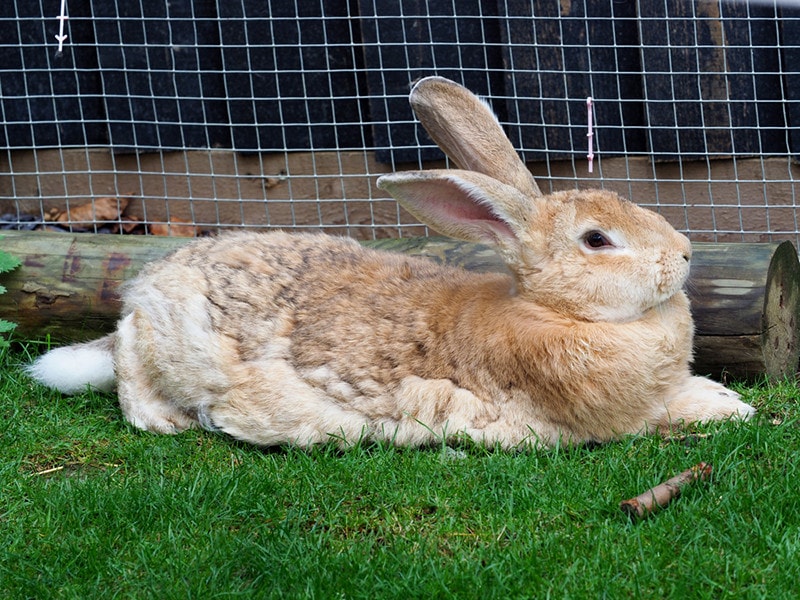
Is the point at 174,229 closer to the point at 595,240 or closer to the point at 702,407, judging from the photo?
the point at 595,240

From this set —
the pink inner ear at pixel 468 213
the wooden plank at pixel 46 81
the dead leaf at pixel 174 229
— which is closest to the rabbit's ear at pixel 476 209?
the pink inner ear at pixel 468 213

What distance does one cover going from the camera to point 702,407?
3.40m

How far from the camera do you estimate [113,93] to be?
5.59 metres

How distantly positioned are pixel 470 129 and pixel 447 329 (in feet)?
2.33

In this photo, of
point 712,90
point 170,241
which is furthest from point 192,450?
point 712,90

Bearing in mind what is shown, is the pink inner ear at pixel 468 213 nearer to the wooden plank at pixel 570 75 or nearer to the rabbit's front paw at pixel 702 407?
the rabbit's front paw at pixel 702 407

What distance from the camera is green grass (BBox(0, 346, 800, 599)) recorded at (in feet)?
8.20

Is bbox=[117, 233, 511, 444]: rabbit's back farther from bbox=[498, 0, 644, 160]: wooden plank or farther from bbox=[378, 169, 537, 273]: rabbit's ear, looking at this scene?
bbox=[498, 0, 644, 160]: wooden plank

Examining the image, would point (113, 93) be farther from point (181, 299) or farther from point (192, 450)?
point (192, 450)

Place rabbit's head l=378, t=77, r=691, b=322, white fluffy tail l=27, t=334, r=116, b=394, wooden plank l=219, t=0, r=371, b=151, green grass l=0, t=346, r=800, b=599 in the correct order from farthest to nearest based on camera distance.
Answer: wooden plank l=219, t=0, r=371, b=151 < white fluffy tail l=27, t=334, r=116, b=394 < rabbit's head l=378, t=77, r=691, b=322 < green grass l=0, t=346, r=800, b=599

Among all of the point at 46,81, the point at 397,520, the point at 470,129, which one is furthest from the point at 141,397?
the point at 46,81

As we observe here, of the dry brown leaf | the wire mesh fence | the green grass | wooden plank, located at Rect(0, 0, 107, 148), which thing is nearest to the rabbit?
the green grass

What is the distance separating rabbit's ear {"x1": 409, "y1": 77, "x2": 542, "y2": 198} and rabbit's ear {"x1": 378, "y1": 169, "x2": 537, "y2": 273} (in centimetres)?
19

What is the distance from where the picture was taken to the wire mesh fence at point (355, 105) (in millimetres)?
5027
